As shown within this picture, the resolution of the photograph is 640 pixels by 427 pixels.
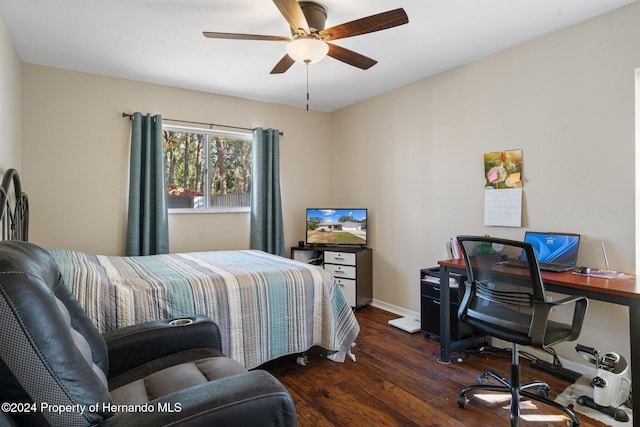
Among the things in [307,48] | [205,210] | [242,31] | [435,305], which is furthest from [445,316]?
[205,210]

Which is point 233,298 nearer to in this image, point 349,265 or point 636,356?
point 349,265

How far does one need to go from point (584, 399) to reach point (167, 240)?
3.65m

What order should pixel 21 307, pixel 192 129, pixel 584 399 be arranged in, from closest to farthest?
pixel 21 307
pixel 584 399
pixel 192 129

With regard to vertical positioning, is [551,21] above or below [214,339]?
above

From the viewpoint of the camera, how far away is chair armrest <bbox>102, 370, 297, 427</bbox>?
97 centimetres

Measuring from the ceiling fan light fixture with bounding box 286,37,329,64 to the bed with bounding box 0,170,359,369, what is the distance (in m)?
1.47

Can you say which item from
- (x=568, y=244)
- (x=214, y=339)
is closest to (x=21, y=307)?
(x=214, y=339)

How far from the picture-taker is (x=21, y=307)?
31.4 inches

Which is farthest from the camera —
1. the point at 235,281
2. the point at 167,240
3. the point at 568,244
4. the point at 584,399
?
the point at 167,240

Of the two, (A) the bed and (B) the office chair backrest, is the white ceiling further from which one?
(B) the office chair backrest

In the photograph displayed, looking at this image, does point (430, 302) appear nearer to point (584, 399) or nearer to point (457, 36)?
point (584, 399)

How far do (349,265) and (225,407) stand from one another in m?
3.18

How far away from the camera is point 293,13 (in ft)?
6.33

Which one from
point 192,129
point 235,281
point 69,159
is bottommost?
point 235,281
